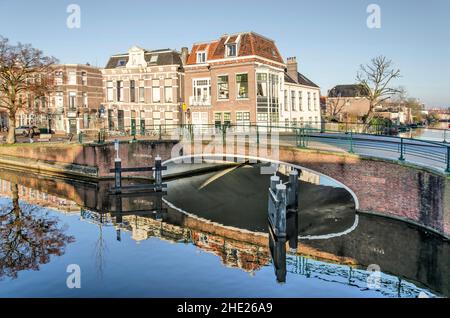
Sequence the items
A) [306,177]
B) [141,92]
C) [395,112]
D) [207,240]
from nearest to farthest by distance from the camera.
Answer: [207,240], [306,177], [141,92], [395,112]

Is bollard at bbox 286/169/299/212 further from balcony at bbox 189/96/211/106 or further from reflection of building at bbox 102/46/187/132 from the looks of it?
reflection of building at bbox 102/46/187/132

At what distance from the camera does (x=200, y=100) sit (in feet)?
125

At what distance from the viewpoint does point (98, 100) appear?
56938mm

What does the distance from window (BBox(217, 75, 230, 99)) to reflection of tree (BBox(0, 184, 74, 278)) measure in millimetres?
20042

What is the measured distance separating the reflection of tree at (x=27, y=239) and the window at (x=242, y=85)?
2012 centimetres

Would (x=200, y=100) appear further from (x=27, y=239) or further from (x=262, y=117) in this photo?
(x=27, y=239)

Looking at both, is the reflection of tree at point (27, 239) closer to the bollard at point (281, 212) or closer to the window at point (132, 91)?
the bollard at point (281, 212)

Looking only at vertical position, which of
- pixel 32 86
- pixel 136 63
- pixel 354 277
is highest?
pixel 136 63

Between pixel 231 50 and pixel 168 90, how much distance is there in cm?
902

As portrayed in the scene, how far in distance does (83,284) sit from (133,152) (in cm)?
1869

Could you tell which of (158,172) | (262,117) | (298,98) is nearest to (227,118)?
(262,117)

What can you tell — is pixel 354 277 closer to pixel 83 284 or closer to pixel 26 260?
pixel 83 284

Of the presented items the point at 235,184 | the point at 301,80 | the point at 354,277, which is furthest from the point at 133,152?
the point at 301,80

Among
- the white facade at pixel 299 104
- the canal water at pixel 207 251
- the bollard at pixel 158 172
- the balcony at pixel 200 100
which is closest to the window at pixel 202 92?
the balcony at pixel 200 100
